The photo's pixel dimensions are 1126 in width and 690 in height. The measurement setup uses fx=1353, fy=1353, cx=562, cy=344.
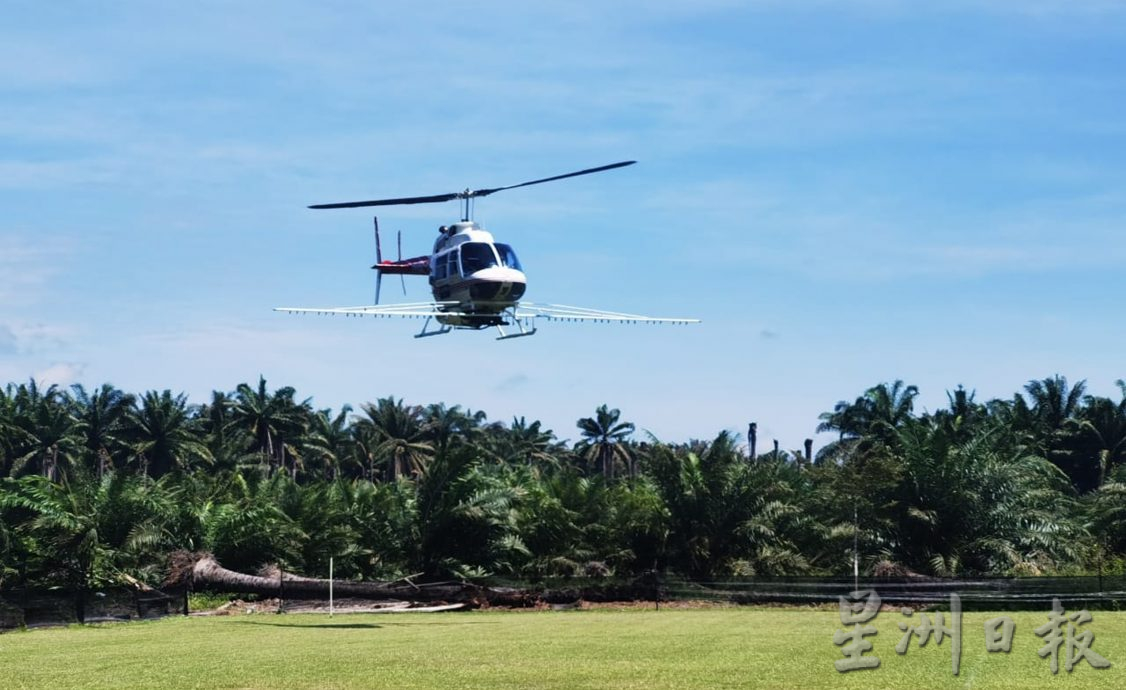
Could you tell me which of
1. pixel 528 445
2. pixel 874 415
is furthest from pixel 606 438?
pixel 874 415

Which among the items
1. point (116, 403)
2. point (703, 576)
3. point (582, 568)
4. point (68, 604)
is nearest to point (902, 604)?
point (703, 576)

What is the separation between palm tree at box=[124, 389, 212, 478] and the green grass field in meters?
72.8

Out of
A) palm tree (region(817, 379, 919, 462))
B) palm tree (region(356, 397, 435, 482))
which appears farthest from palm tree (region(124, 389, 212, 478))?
palm tree (region(817, 379, 919, 462))

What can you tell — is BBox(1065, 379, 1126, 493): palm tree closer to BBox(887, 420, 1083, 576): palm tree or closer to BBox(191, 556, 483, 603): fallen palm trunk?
BBox(887, 420, 1083, 576): palm tree

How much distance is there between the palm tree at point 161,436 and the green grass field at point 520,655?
239ft

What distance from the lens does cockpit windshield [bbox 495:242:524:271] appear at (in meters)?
35.4

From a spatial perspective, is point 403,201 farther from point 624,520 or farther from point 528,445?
point 528,445

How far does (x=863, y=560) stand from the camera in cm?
4366

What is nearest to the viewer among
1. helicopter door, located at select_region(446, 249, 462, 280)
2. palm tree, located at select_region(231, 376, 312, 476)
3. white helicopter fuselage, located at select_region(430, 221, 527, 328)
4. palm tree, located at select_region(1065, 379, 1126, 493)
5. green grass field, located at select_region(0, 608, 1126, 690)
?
green grass field, located at select_region(0, 608, 1126, 690)

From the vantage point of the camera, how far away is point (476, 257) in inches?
1391

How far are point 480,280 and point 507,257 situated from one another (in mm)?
1251

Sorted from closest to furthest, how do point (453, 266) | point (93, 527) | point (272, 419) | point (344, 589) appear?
point (453, 266), point (344, 589), point (93, 527), point (272, 419)

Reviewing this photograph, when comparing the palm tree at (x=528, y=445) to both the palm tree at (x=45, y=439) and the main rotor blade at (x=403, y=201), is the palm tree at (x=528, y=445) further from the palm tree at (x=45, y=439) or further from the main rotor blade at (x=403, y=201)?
the main rotor blade at (x=403, y=201)

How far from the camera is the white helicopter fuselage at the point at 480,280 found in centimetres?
3488
